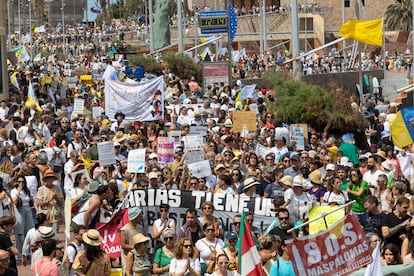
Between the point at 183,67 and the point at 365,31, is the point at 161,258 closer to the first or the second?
the point at 365,31

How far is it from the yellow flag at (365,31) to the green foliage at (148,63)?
40.5 feet

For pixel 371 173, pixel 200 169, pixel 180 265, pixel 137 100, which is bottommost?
pixel 180 265

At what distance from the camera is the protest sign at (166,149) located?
17.2 meters

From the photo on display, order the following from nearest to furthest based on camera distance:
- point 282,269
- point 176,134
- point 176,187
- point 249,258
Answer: point 249,258
point 282,269
point 176,187
point 176,134

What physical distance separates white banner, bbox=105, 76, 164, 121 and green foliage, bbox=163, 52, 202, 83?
16.5 metres

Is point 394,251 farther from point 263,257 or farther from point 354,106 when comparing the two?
point 354,106

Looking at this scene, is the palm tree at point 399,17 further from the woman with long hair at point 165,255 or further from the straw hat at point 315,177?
the woman with long hair at point 165,255

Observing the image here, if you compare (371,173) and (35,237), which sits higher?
(371,173)

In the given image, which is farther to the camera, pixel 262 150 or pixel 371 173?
pixel 262 150

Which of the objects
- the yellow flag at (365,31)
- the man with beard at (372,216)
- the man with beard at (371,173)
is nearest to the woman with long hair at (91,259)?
the man with beard at (372,216)

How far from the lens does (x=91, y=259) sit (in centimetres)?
1060

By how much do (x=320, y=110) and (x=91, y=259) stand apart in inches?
539

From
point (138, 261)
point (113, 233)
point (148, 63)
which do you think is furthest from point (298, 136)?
point (148, 63)

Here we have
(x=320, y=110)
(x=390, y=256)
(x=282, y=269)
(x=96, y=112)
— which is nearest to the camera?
(x=390, y=256)
